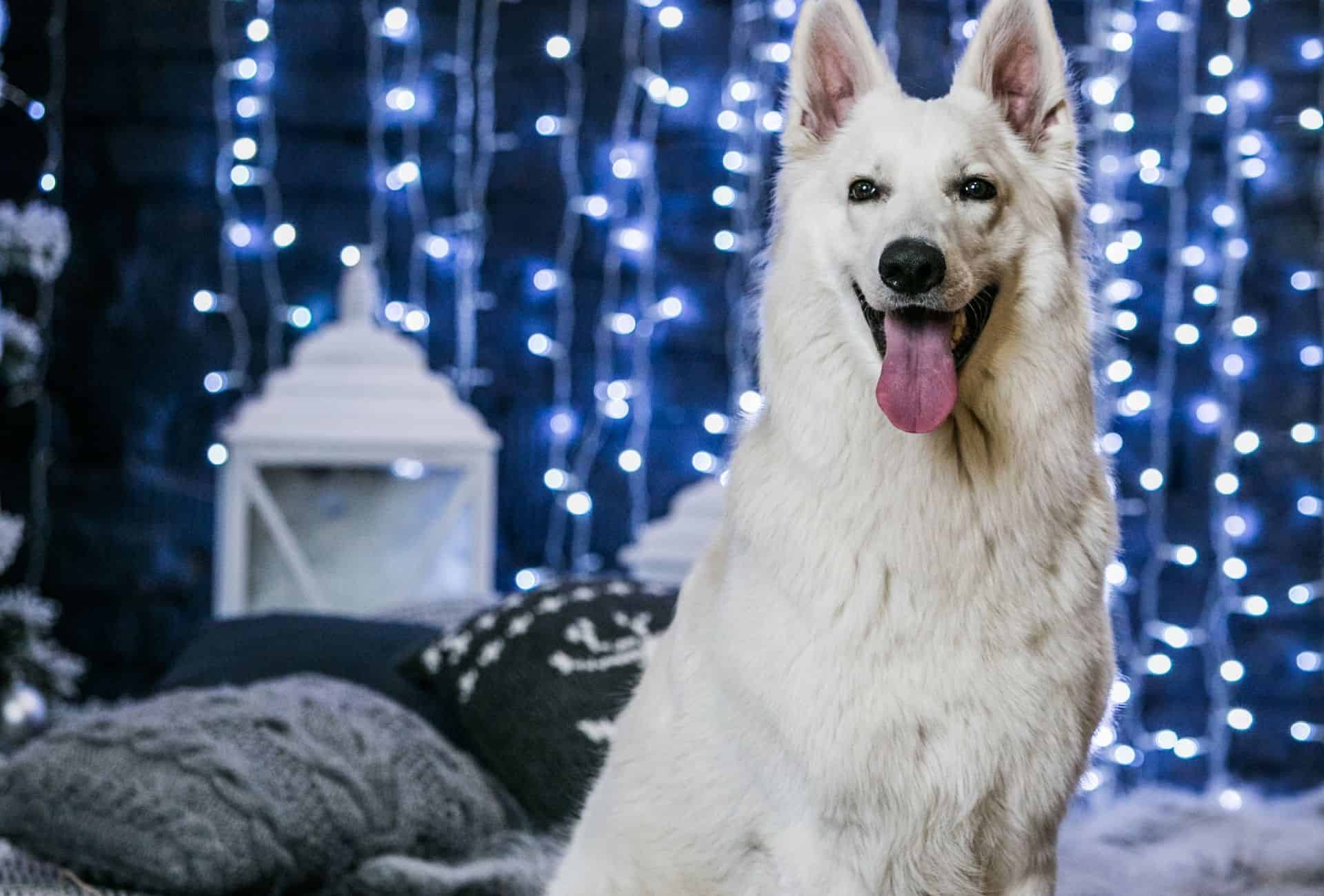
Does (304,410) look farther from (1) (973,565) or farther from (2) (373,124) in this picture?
(1) (973,565)

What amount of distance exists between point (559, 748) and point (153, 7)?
2.96 metres

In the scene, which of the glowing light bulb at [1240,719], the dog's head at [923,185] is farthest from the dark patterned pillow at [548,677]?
the glowing light bulb at [1240,719]

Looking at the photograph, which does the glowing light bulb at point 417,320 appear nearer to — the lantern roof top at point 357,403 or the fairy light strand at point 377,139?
the fairy light strand at point 377,139

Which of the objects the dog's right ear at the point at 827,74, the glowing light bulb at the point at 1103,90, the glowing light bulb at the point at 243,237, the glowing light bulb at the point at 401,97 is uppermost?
the glowing light bulb at the point at 1103,90

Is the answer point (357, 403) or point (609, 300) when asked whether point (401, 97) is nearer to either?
point (609, 300)

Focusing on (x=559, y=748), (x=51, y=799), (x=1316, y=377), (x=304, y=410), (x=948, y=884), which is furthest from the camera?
(x=1316, y=377)

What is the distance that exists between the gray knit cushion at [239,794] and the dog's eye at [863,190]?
1144 mm

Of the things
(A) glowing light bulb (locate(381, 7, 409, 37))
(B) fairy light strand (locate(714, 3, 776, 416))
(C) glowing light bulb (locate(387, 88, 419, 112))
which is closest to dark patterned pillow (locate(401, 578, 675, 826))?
(B) fairy light strand (locate(714, 3, 776, 416))

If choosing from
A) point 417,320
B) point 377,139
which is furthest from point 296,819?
point 377,139

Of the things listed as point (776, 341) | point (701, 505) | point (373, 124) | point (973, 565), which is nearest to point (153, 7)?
point (373, 124)

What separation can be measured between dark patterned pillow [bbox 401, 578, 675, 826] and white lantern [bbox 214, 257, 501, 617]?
124 cm

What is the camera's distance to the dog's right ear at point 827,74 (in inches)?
61.9

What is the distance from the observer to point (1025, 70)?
159 cm

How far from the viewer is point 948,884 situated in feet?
4.51
